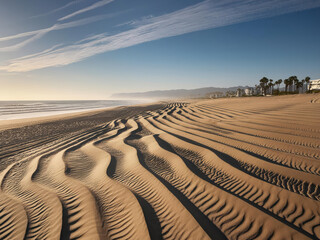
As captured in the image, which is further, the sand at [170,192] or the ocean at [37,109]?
the ocean at [37,109]

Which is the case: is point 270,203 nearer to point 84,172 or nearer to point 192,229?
point 192,229

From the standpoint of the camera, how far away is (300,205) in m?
2.42

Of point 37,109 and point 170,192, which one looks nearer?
point 170,192

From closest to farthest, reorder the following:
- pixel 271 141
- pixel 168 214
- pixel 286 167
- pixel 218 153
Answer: pixel 168 214
pixel 286 167
pixel 218 153
pixel 271 141

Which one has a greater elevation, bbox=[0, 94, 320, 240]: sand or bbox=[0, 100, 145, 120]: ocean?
bbox=[0, 100, 145, 120]: ocean

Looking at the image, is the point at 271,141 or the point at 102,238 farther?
the point at 271,141

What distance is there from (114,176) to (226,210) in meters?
2.36

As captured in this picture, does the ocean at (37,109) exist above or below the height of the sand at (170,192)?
above

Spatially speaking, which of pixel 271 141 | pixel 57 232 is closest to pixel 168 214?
pixel 57 232

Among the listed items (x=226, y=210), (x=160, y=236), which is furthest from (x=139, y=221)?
(x=226, y=210)

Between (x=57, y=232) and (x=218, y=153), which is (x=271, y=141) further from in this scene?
(x=57, y=232)

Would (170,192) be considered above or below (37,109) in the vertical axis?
below

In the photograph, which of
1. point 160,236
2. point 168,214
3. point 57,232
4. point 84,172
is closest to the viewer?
point 160,236

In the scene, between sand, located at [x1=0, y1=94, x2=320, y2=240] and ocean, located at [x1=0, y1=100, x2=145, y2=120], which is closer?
sand, located at [x1=0, y1=94, x2=320, y2=240]
